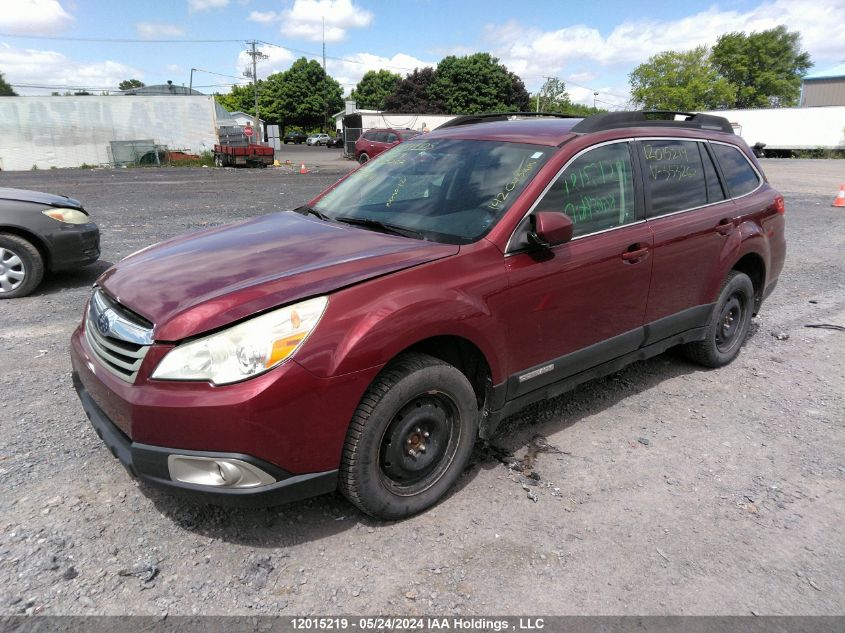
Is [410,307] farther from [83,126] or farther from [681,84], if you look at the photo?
[681,84]

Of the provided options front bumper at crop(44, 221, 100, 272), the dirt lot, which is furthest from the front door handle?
front bumper at crop(44, 221, 100, 272)

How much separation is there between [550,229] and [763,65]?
94754 millimetres

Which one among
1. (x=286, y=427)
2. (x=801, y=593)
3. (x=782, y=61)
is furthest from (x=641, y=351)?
(x=782, y=61)

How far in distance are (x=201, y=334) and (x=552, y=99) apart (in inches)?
3526

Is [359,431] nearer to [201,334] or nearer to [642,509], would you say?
[201,334]

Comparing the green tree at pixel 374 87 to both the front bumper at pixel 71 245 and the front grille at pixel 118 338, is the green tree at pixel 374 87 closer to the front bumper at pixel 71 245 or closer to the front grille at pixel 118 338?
the front bumper at pixel 71 245

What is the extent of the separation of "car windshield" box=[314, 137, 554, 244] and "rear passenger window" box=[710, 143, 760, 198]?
196 centimetres

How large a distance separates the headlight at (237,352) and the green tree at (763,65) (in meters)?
90.4

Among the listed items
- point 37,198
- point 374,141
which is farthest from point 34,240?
point 374,141

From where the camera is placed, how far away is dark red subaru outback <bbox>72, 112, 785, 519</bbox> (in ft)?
7.53

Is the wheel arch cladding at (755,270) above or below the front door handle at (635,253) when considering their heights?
below

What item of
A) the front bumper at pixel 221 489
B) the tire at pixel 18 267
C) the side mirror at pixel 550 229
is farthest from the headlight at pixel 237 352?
the tire at pixel 18 267

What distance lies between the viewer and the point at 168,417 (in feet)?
7.42

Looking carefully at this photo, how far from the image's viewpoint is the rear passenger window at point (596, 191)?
325 centimetres
